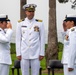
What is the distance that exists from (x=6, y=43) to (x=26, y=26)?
732 mm

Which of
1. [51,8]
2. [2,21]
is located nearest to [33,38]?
[2,21]

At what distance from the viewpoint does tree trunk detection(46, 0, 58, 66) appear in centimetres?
1666

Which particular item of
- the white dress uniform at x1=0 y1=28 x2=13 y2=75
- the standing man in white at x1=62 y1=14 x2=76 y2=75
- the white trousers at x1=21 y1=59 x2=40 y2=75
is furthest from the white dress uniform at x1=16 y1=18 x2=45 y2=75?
the standing man in white at x1=62 y1=14 x2=76 y2=75

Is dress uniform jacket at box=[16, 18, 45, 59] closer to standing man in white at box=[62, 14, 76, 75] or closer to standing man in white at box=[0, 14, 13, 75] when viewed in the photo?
standing man in white at box=[0, 14, 13, 75]

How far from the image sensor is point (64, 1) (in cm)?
1845

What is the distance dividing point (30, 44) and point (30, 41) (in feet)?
0.20

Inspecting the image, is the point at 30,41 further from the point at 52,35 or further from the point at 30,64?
the point at 52,35

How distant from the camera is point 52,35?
17.1 m

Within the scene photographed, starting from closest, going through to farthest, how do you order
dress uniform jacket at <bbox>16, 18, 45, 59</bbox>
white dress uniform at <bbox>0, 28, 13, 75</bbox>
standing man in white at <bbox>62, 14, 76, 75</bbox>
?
standing man in white at <bbox>62, 14, 76, 75</bbox> < white dress uniform at <bbox>0, 28, 13, 75</bbox> < dress uniform jacket at <bbox>16, 18, 45, 59</bbox>

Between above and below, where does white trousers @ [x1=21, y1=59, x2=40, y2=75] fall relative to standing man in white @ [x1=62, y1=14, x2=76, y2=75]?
below

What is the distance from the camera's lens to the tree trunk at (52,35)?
16.7 metres

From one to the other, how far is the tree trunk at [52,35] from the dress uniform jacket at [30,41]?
821 centimetres

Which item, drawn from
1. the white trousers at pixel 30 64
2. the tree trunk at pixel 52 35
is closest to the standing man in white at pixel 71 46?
the white trousers at pixel 30 64

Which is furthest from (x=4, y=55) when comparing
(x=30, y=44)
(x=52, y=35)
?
(x=52, y=35)
